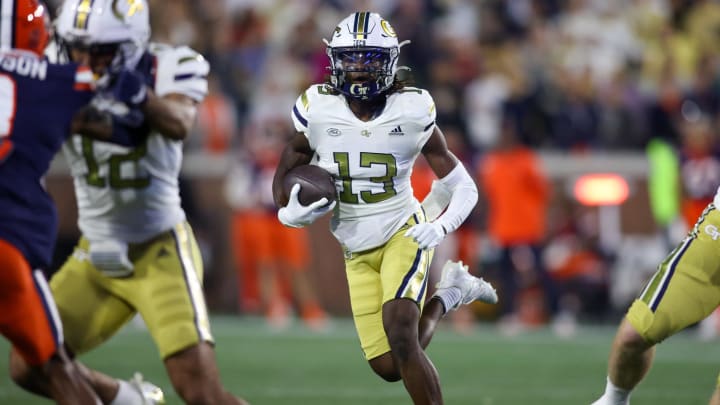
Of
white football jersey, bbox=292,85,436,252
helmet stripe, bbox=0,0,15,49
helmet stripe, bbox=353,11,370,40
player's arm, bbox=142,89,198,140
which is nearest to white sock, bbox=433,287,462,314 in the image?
white football jersey, bbox=292,85,436,252

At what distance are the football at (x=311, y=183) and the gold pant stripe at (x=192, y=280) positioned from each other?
47cm

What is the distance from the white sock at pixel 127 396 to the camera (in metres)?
4.88

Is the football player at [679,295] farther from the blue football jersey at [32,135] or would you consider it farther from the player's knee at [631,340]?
the blue football jersey at [32,135]

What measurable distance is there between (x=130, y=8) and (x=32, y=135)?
1158 mm

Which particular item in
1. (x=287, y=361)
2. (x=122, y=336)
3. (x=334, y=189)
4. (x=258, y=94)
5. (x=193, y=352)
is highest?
(x=334, y=189)

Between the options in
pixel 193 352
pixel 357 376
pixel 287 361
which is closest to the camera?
pixel 193 352

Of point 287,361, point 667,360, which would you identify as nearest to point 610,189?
point 667,360

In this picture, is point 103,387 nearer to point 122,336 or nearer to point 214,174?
point 122,336

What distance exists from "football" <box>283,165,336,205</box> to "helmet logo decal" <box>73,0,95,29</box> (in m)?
1.00

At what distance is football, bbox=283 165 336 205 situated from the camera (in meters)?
4.87

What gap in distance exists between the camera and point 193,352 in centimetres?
463

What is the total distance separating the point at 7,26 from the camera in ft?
13.6

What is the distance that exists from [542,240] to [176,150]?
6404mm

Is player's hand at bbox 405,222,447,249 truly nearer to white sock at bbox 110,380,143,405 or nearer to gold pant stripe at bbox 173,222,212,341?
gold pant stripe at bbox 173,222,212,341
